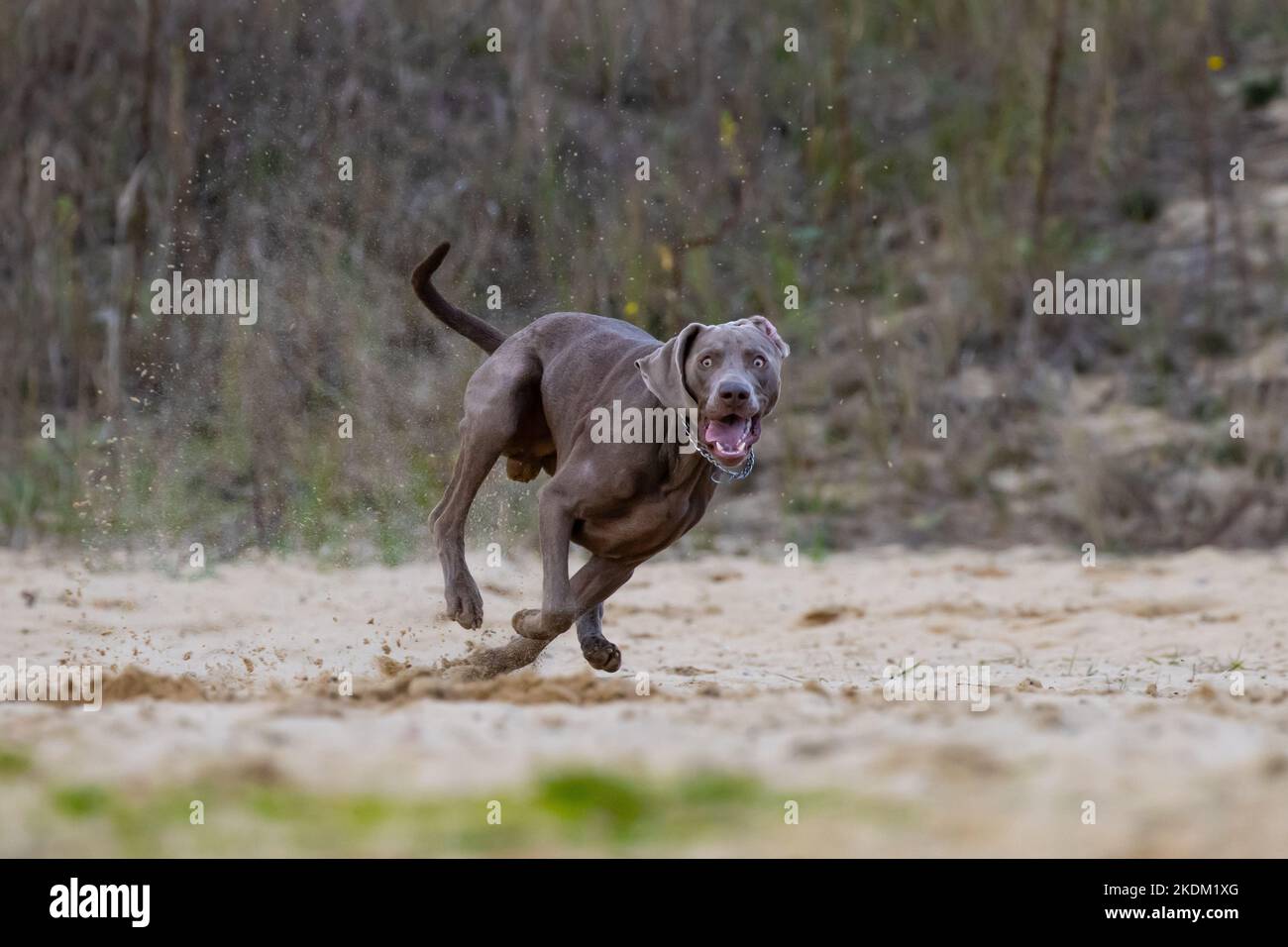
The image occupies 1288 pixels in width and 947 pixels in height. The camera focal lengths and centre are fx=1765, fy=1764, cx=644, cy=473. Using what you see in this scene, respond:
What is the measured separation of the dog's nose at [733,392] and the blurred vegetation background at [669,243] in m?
3.20

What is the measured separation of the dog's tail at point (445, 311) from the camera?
6.97 m

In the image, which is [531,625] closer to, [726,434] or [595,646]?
[595,646]

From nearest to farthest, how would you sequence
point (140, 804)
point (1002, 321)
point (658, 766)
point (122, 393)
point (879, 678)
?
point (140, 804)
point (658, 766)
point (879, 678)
point (122, 393)
point (1002, 321)

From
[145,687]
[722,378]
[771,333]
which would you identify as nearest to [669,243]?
[771,333]

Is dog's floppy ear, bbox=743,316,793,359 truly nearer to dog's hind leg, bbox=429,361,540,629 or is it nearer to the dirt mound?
dog's hind leg, bbox=429,361,540,629

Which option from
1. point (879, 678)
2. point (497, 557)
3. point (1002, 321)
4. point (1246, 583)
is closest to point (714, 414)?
point (879, 678)

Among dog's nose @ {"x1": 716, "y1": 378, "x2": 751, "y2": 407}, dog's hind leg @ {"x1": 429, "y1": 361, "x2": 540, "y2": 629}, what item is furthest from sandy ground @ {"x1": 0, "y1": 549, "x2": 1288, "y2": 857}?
dog's nose @ {"x1": 716, "y1": 378, "x2": 751, "y2": 407}

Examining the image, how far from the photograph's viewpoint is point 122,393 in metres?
11.0

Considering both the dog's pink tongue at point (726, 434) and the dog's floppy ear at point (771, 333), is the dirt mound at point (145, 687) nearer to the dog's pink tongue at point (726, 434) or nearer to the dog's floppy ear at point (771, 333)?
the dog's pink tongue at point (726, 434)

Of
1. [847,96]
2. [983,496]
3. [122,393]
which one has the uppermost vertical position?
[847,96]

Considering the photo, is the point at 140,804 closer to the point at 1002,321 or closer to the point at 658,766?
the point at 658,766

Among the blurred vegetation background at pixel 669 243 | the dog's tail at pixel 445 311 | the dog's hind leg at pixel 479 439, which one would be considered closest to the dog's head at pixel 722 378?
the dog's hind leg at pixel 479 439

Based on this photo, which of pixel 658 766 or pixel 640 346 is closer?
pixel 658 766

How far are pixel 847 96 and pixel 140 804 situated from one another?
1046 cm
